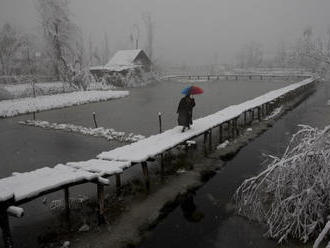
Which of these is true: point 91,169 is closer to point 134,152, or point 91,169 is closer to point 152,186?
point 134,152

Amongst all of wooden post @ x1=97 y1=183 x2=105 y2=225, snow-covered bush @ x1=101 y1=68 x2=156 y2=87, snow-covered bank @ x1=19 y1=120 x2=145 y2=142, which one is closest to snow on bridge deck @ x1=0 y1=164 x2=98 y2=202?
wooden post @ x1=97 y1=183 x2=105 y2=225

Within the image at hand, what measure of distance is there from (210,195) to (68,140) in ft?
29.0

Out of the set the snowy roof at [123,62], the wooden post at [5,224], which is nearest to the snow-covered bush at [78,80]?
the snowy roof at [123,62]

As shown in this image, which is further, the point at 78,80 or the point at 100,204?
the point at 78,80

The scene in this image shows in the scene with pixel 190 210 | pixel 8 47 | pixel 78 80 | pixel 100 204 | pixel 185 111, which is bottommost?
pixel 190 210

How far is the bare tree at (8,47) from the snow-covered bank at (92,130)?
3935 centimetres

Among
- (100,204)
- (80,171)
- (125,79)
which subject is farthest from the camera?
(125,79)

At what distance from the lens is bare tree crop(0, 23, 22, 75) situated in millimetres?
51906

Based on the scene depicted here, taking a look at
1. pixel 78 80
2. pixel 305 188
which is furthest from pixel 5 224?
pixel 78 80

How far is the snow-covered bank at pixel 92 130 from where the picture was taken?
14225mm

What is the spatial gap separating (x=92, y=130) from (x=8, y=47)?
46.4m

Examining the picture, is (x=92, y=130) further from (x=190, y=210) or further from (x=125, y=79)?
(x=125, y=79)

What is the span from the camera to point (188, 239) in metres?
6.29

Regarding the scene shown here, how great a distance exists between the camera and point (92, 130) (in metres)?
16.0
